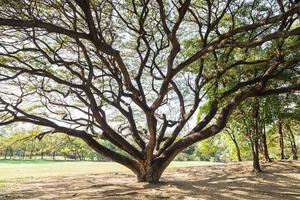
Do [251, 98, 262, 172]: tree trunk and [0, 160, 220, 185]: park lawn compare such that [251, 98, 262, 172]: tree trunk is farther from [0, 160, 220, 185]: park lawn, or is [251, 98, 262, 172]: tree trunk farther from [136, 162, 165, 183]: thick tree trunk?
[0, 160, 220, 185]: park lawn

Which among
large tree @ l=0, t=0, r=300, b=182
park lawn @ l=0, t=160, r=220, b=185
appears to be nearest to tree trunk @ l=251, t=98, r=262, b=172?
large tree @ l=0, t=0, r=300, b=182

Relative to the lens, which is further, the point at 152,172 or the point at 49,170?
the point at 49,170

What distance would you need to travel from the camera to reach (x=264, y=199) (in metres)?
8.77

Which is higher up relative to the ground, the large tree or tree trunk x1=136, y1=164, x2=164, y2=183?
the large tree

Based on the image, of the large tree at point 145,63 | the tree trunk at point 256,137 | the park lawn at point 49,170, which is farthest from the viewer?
the park lawn at point 49,170

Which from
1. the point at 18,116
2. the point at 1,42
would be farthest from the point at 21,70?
the point at 18,116

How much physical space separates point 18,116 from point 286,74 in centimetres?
939

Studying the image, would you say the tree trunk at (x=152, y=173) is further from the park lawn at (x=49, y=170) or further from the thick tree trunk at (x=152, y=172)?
the park lawn at (x=49, y=170)

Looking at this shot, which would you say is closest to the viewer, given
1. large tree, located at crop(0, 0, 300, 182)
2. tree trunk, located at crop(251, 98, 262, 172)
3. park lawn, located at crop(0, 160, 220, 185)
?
large tree, located at crop(0, 0, 300, 182)

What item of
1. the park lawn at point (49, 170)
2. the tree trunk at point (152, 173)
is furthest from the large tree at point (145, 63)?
the park lawn at point (49, 170)

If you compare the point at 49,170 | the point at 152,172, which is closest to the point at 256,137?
the point at 152,172

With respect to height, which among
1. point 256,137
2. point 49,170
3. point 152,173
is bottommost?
point 152,173

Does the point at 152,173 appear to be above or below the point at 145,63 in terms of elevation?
below

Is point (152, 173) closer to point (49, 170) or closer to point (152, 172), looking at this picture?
point (152, 172)
